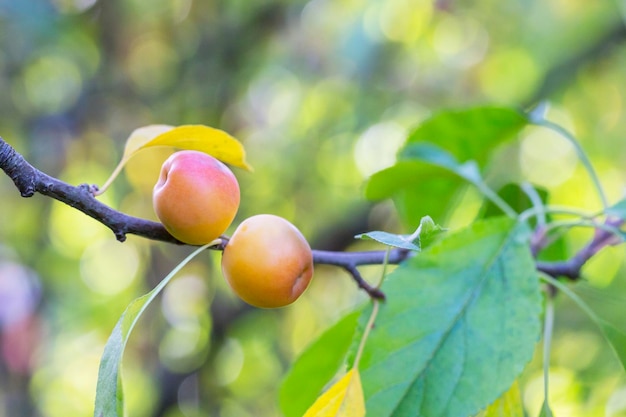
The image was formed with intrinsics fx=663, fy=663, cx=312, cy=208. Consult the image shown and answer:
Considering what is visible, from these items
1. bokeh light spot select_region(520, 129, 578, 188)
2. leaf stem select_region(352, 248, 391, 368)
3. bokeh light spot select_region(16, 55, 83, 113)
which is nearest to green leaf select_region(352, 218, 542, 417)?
leaf stem select_region(352, 248, 391, 368)

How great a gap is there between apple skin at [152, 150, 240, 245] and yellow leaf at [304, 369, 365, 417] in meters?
0.13

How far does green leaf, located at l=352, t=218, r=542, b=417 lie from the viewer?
435 millimetres

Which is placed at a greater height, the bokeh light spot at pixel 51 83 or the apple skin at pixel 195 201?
the apple skin at pixel 195 201

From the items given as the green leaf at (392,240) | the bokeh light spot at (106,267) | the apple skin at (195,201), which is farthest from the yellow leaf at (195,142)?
the bokeh light spot at (106,267)

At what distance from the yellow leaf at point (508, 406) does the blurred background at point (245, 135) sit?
4.12 ft

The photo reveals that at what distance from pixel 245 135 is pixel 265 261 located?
1.96 metres

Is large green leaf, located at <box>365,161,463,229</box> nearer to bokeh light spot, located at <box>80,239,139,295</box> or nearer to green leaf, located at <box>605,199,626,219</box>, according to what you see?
green leaf, located at <box>605,199,626,219</box>

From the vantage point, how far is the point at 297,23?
8.01 feet

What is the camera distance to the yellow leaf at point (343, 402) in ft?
1.38

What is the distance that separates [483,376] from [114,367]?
0.76ft

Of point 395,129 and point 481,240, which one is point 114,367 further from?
point 395,129

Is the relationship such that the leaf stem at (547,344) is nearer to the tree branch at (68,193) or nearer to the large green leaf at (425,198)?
the large green leaf at (425,198)

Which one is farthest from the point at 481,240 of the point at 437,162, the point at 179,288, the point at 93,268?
the point at 93,268

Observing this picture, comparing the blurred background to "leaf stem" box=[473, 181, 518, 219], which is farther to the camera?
the blurred background
